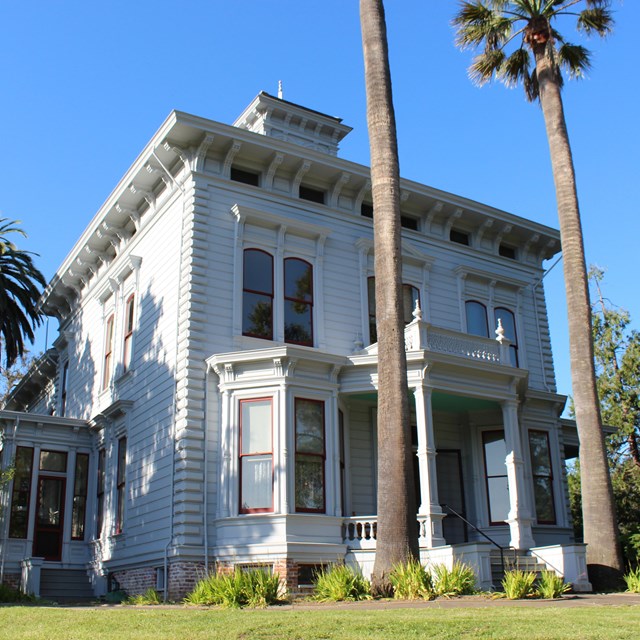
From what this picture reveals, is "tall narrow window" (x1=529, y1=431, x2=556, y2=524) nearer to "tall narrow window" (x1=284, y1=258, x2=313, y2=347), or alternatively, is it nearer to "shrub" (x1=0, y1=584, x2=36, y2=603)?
"tall narrow window" (x1=284, y1=258, x2=313, y2=347)

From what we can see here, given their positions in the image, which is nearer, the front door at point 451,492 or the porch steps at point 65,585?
the front door at point 451,492

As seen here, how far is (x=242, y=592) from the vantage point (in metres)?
13.3

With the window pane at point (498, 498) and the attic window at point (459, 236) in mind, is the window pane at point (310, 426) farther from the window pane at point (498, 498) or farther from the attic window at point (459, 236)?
the attic window at point (459, 236)

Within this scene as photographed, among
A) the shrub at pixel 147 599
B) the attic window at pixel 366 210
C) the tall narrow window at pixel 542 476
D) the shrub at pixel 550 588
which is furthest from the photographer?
the attic window at pixel 366 210

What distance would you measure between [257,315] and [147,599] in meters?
7.02

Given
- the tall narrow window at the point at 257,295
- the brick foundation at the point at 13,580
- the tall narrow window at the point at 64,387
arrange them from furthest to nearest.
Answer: the tall narrow window at the point at 64,387 < the brick foundation at the point at 13,580 < the tall narrow window at the point at 257,295

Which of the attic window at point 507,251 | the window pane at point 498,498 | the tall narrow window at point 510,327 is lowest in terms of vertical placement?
the window pane at point 498,498

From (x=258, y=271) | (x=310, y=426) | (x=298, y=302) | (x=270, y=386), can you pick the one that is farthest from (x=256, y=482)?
(x=258, y=271)

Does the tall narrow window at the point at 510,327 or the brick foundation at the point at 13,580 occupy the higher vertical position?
the tall narrow window at the point at 510,327

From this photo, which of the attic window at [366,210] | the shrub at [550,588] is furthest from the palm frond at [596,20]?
the shrub at [550,588]

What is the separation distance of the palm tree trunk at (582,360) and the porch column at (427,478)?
316 cm

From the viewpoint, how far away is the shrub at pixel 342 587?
13.5 meters

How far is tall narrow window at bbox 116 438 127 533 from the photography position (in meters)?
21.2

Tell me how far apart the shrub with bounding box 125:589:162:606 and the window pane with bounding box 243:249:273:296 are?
7411 mm
